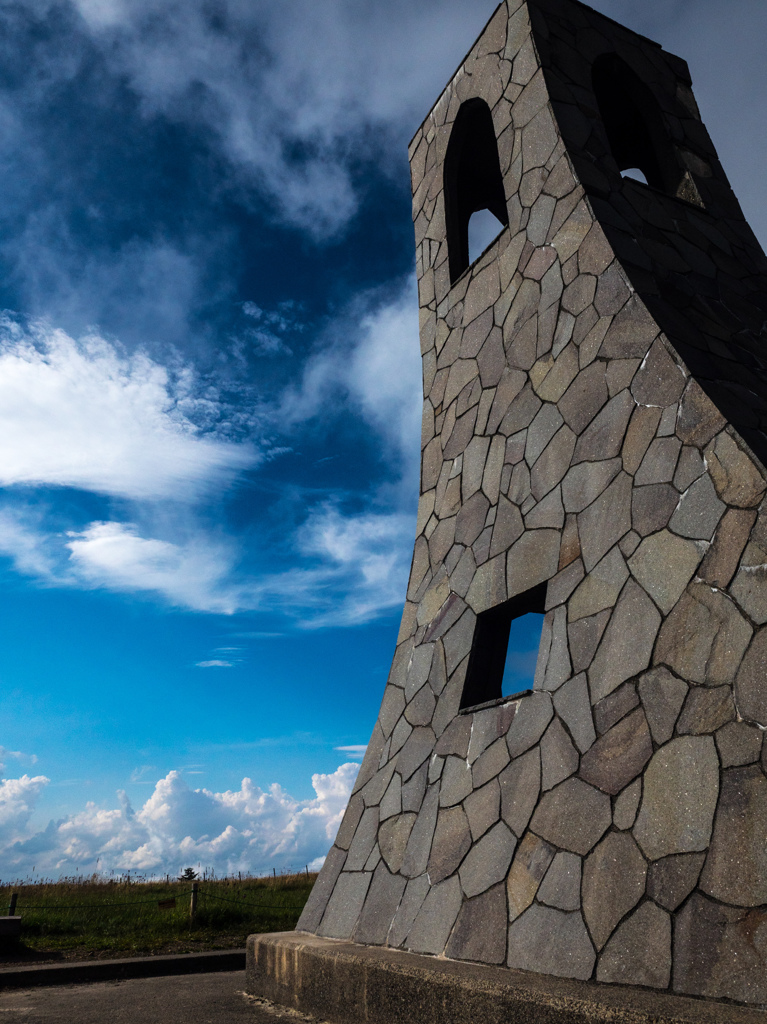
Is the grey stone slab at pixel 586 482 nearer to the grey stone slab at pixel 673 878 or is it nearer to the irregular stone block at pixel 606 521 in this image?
the irregular stone block at pixel 606 521

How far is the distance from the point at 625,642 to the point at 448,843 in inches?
59.6

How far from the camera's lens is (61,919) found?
869 centimetres

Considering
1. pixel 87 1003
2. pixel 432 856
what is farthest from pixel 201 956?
pixel 432 856

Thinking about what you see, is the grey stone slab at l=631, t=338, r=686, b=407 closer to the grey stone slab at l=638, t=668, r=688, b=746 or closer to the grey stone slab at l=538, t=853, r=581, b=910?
the grey stone slab at l=638, t=668, r=688, b=746

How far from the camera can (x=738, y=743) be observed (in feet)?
8.38

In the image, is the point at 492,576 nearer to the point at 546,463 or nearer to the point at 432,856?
the point at 546,463

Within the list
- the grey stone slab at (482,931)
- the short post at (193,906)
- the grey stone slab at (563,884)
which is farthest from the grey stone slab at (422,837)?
the short post at (193,906)

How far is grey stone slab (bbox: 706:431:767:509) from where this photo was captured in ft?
9.27

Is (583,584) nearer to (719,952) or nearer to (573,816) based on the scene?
(573,816)

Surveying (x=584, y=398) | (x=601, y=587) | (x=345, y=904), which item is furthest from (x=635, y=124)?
(x=345, y=904)

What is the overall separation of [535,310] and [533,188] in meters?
1.04

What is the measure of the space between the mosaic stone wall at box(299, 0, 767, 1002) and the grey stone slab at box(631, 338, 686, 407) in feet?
0.05

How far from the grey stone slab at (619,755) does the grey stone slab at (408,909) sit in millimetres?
1273

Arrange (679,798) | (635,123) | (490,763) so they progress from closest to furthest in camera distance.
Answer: (679,798) → (490,763) → (635,123)
